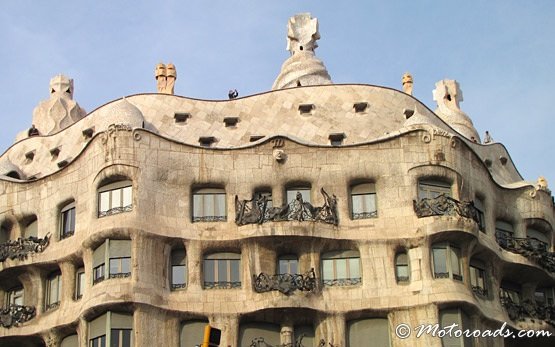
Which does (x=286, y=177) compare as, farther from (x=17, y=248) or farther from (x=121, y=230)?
(x=17, y=248)

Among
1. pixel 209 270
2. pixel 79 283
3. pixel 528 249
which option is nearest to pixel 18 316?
pixel 79 283

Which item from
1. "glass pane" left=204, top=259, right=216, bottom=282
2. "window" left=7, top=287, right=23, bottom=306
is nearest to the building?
"glass pane" left=204, top=259, right=216, bottom=282

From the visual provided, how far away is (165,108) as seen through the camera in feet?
140

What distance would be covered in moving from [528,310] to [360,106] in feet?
31.5

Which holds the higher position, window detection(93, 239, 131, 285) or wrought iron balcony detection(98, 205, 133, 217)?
wrought iron balcony detection(98, 205, 133, 217)

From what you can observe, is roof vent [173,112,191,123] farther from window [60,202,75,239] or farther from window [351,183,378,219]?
window [351,183,378,219]

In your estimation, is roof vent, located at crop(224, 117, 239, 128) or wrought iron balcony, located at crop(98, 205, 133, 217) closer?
wrought iron balcony, located at crop(98, 205, 133, 217)

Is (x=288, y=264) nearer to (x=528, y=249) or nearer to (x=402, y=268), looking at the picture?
(x=402, y=268)

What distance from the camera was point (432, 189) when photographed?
130 feet

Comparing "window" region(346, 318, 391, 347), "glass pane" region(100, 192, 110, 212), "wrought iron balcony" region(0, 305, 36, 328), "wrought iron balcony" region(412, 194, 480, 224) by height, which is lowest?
"window" region(346, 318, 391, 347)

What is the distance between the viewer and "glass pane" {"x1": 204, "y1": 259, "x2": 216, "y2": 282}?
1511 inches

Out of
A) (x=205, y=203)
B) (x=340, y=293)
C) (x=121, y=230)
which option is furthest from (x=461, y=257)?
(x=121, y=230)

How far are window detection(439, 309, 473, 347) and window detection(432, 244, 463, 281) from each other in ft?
3.96

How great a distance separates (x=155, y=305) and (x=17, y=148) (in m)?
11.5
